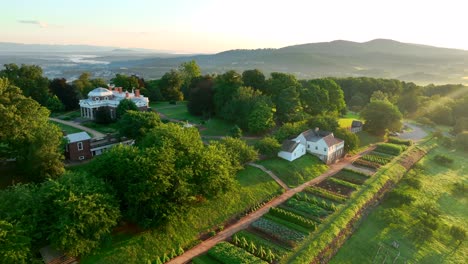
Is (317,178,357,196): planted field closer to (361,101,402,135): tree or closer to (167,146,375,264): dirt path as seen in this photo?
(167,146,375,264): dirt path

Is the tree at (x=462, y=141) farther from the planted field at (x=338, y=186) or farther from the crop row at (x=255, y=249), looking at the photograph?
the crop row at (x=255, y=249)

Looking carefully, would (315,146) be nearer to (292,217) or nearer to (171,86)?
(292,217)

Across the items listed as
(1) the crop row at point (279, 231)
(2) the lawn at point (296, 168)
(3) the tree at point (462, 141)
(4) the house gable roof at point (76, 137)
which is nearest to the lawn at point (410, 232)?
(1) the crop row at point (279, 231)

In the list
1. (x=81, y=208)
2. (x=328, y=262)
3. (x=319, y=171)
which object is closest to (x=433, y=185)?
(x=319, y=171)

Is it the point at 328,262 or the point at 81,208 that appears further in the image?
the point at 328,262

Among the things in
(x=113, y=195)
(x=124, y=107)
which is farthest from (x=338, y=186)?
(x=124, y=107)

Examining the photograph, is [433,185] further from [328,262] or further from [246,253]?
[246,253]
